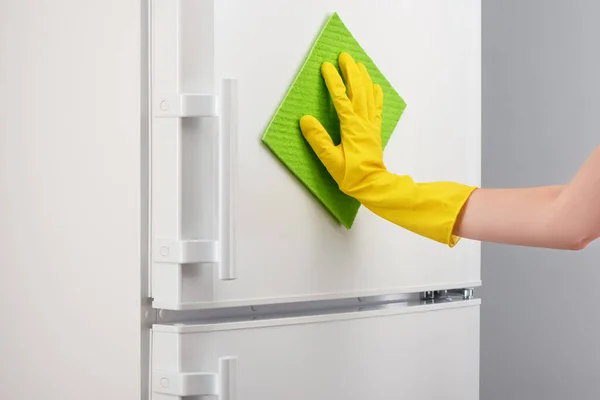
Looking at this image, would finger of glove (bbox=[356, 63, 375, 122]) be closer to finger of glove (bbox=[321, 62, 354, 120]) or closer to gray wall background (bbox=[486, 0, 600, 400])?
finger of glove (bbox=[321, 62, 354, 120])

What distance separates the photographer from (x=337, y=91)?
1.25 metres

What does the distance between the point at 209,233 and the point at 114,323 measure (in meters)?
0.19

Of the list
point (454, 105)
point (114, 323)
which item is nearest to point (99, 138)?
point (114, 323)

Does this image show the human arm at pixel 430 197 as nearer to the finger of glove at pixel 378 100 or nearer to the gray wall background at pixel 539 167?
the finger of glove at pixel 378 100

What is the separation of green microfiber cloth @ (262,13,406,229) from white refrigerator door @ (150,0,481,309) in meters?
0.01

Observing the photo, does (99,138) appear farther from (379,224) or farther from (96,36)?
(379,224)

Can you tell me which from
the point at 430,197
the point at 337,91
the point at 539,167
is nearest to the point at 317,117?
the point at 337,91

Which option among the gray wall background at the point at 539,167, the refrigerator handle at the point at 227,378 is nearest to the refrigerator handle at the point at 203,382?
the refrigerator handle at the point at 227,378

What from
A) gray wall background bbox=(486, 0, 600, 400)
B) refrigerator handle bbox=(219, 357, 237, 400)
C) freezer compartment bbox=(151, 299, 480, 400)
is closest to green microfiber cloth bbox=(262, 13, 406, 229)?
freezer compartment bbox=(151, 299, 480, 400)

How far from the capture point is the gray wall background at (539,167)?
7.74 ft

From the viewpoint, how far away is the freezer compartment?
109 cm

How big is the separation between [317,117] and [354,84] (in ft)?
0.26

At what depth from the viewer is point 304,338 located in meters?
1.22

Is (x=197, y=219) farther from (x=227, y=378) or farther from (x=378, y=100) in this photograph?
(x=378, y=100)
